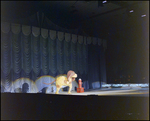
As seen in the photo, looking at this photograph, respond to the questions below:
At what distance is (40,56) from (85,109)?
6.43m

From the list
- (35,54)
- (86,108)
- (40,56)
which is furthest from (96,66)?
(86,108)

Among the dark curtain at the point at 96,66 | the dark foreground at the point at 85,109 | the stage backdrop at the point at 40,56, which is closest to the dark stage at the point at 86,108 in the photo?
the dark foreground at the point at 85,109

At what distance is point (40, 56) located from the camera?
8094 mm

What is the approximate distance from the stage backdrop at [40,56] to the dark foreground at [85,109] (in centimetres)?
476

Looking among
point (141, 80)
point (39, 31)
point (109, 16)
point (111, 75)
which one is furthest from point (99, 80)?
point (39, 31)

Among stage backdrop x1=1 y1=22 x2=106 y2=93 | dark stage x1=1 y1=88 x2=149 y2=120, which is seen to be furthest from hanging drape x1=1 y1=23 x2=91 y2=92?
dark stage x1=1 y1=88 x2=149 y2=120

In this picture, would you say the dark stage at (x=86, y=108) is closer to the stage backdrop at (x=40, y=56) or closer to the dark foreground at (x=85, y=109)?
the dark foreground at (x=85, y=109)

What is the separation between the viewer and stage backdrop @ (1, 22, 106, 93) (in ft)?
23.6

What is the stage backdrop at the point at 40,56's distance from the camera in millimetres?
7191

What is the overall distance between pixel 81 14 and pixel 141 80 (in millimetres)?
4247

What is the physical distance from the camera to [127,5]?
264 inches

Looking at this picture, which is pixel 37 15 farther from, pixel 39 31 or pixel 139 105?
pixel 139 105

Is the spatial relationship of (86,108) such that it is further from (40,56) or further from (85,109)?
(40,56)

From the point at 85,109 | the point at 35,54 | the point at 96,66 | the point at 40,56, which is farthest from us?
the point at 96,66
